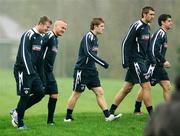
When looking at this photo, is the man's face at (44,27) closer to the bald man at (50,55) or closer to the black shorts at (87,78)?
the bald man at (50,55)

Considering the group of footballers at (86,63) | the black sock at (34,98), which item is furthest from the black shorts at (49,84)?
the black sock at (34,98)

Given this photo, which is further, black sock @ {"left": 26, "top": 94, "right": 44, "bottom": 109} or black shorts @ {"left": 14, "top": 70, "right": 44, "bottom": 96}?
black sock @ {"left": 26, "top": 94, "right": 44, "bottom": 109}

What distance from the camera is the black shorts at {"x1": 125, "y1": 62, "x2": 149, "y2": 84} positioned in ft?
32.1

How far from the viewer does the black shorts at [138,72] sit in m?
9.78

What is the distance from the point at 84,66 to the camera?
9.84 m

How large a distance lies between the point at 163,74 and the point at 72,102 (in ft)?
5.39

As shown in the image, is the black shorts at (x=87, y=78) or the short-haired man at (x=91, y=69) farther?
the black shorts at (x=87, y=78)

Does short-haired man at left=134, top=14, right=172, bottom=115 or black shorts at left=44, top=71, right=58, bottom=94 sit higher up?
short-haired man at left=134, top=14, right=172, bottom=115

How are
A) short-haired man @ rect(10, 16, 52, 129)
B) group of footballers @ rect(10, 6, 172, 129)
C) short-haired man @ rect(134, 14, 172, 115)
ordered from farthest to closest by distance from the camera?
short-haired man @ rect(134, 14, 172, 115)
group of footballers @ rect(10, 6, 172, 129)
short-haired man @ rect(10, 16, 52, 129)

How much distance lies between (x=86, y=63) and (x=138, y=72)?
855 millimetres

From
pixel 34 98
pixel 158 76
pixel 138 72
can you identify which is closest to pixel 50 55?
pixel 34 98

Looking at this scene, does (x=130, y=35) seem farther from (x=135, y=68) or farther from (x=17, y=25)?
(x=17, y=25)

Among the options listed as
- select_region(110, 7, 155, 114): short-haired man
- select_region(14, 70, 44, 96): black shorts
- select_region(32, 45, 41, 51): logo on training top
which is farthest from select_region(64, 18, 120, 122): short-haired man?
select_region(14, 70, 44, 96): black shorts

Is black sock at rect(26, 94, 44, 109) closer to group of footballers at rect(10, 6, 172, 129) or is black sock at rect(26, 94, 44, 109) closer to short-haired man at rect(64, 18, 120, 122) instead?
group of footballers at rect(10, 6, 172, 129)
